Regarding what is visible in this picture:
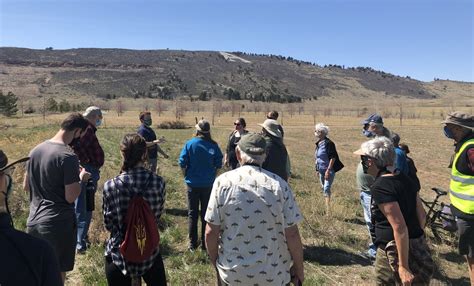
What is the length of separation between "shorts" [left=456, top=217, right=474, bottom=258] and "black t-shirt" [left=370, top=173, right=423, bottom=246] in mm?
1110

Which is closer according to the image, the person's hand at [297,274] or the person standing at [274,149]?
the person's hand at [297,274]

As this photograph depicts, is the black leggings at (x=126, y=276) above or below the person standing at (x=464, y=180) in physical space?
below

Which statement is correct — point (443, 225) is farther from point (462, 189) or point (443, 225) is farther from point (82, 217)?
point (82, 217)

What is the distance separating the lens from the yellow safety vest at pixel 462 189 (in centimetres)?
412

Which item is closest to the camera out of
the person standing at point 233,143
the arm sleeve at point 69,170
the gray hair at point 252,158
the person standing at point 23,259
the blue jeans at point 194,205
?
the person standing at point 23,259

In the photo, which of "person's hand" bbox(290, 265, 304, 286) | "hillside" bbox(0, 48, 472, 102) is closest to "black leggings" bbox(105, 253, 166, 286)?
"person's hand" bbox(290, 265, 304, 286)

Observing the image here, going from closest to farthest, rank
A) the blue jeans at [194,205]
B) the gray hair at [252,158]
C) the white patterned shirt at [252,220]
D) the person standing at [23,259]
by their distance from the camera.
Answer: the person standing at [23,259]
the white patterned shirt at [252,220]
the gray hair at [252,158]
the blue jeans at [194,205]

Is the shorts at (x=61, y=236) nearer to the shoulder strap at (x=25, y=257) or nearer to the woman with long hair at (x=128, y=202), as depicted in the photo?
the woman with long hair at (x=128, y=202)

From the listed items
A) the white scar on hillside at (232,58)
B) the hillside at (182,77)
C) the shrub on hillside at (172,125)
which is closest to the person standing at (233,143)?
the shrub on hillside at (172,125)

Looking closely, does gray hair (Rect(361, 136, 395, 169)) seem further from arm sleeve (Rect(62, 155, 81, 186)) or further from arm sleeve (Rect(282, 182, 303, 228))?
arm sleeve (Rect(62, 155, 81, 186))

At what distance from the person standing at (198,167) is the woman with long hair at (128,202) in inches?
92.1

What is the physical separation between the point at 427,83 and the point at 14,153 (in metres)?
176

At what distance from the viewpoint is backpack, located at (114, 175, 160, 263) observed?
3.11 metres

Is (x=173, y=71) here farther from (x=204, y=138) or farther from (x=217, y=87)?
(x=204, y=138)
